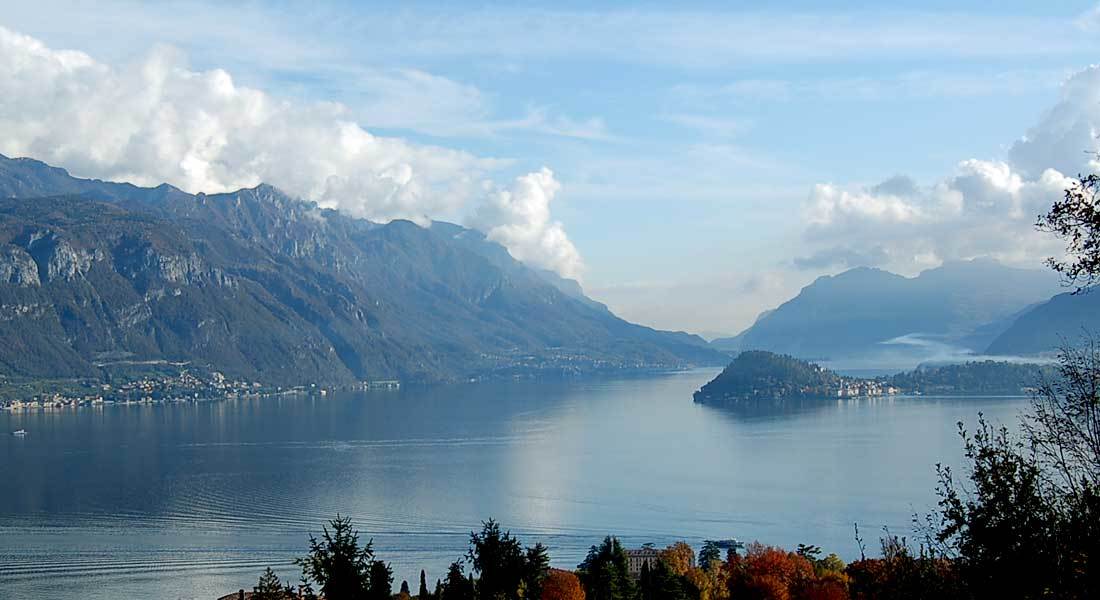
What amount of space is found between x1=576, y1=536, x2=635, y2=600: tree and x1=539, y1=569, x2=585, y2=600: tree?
32 cm

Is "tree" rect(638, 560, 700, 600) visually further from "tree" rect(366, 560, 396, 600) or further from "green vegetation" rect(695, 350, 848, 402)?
"green vegetation" rect(695, 350, 848, 402)

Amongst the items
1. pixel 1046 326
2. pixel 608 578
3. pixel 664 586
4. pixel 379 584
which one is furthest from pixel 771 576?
pixel 1046 326

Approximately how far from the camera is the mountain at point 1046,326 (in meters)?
158

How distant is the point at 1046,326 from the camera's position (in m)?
175

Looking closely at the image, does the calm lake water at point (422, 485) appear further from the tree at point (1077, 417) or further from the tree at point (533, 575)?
the tree at point (1077, 417)

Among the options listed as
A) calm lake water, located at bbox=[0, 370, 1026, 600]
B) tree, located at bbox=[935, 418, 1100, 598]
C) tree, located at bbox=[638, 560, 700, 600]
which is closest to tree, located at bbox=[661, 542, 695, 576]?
tree, located at bbox=[638, 560, 700, 600]

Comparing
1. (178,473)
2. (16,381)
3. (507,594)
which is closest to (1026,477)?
(507,594)

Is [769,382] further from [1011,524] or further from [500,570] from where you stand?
[1011,524]

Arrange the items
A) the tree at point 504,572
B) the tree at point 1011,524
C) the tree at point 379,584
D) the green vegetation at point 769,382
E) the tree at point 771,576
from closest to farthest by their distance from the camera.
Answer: the tree at point 1011,524, the tree at point 379,584, the tree at point 504,572, the tree at point 771,576, the green vegetation at point 769,382

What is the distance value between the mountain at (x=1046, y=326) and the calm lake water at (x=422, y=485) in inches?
2564

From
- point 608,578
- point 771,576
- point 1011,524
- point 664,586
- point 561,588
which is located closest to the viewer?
point 1011,524

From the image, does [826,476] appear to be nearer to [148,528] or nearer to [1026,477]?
[148,528]

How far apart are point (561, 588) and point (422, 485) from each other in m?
31.5

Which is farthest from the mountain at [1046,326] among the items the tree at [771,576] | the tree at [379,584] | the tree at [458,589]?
the tree at [379,584]
